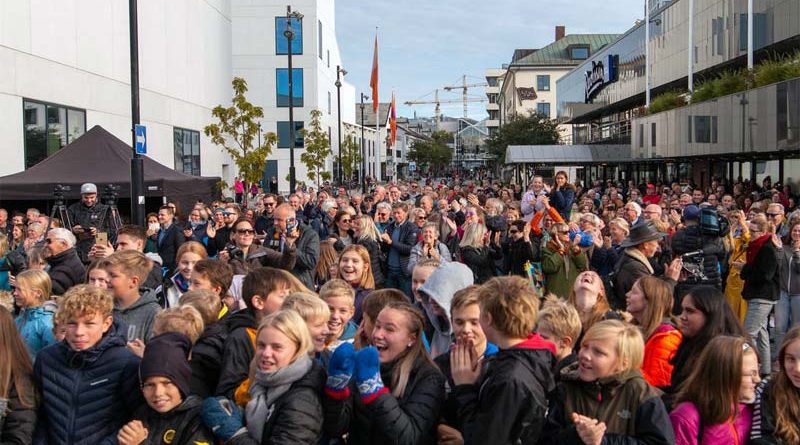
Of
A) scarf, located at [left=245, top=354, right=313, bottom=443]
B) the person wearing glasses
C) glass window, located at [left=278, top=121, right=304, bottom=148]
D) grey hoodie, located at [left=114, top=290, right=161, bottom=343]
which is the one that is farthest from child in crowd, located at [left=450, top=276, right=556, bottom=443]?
glass window, located at [left=278, top=121, right=304, bottom=148]

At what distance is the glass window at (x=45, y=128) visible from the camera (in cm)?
2250

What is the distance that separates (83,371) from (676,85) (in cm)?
4006

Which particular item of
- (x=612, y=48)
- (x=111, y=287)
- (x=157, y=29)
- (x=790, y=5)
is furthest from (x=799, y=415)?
(x=612, y=48)

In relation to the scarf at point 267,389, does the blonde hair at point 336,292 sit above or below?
above

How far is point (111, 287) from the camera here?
599 cm

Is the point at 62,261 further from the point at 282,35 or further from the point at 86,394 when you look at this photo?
the point at 282,35

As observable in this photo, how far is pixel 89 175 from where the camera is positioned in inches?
725

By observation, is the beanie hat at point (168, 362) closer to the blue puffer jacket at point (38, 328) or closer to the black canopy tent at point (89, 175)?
the blue puffer jacket at point (38, 328)

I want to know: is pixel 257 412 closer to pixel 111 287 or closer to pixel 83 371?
pixel 83 371

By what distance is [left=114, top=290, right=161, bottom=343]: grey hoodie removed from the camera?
592 cm

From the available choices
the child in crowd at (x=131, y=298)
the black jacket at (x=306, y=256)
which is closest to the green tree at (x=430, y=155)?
the black jacket at (x=306, y=256)

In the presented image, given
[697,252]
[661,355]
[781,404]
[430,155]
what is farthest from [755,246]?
[430,155]

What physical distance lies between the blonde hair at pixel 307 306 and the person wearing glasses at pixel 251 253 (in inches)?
156

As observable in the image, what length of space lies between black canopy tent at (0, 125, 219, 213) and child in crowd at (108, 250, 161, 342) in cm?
1277
